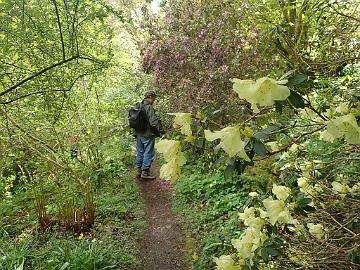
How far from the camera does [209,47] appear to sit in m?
6.32

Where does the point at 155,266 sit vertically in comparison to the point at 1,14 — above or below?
below

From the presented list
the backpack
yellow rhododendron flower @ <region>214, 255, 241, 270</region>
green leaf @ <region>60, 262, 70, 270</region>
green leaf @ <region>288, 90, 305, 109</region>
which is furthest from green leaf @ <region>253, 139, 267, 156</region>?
the backpack

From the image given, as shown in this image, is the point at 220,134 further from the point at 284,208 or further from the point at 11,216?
the point at 11,216

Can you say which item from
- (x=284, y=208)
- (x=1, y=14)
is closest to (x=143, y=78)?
(x=1, y=14)

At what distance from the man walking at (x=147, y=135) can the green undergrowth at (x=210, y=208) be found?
0.86 metres

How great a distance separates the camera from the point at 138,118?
6.47 meters

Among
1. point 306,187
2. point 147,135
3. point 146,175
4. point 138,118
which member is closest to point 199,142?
point 306,187

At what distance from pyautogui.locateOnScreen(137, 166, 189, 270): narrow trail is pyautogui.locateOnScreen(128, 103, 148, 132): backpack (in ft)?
4.06

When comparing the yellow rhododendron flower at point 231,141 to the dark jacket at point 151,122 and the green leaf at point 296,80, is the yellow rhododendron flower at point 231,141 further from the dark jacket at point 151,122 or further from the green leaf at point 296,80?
the dark jacket at point 151,122

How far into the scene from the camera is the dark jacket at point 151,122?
6.38 metres

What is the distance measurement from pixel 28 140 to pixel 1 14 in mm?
2001

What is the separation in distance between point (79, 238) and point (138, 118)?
106 inches

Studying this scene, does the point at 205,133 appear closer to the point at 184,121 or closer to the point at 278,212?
the point at 184,121

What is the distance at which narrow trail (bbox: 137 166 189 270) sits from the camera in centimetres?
398
